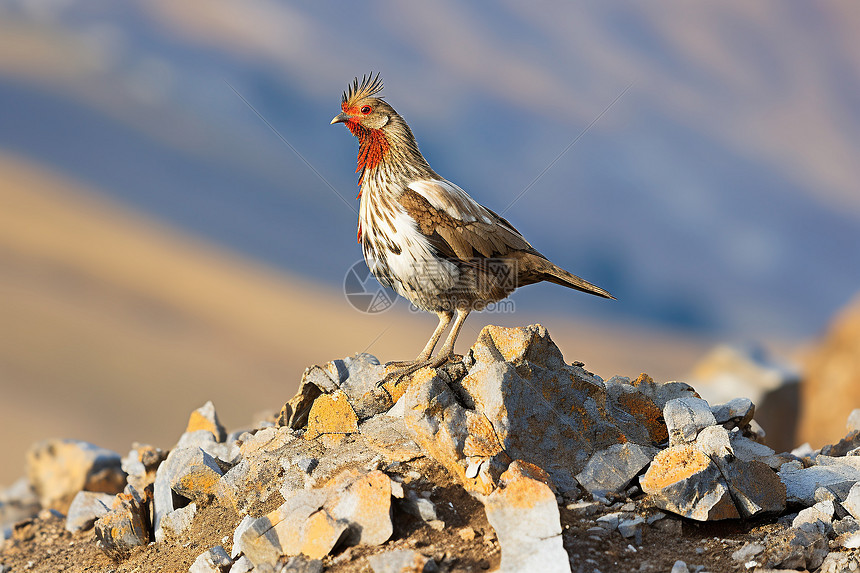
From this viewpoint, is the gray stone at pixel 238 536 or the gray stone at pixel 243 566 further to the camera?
the gray stone at pixel 238 536

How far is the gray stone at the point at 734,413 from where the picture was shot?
27.0 feet

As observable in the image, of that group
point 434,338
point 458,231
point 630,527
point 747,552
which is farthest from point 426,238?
point 747,552

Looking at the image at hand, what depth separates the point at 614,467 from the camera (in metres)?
6.30

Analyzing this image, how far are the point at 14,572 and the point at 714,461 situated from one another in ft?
26.4

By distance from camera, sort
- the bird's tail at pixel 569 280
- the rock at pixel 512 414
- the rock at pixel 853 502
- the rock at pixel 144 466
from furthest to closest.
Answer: the rock at pixel 144 466
the bird's tail at pixel 569 280
the rock at pixel 853 502
the rock at pixel 512 414

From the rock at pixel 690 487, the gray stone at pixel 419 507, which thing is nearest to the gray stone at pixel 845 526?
the rock at pixel 690 487

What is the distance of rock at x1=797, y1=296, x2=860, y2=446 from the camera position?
1689 cm

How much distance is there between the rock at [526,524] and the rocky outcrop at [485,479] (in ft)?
0.03

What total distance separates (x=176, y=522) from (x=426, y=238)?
393 centimetres

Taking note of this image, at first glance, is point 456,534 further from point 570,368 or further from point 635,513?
point 570,368

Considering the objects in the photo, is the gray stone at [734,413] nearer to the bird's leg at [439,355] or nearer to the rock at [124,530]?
the bird's leg at [439,355]

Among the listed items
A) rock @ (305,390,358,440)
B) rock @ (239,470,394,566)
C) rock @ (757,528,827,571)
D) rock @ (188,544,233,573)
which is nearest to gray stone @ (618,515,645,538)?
rock @ (757,528,827,571)

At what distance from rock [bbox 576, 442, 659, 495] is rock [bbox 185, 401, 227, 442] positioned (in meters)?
5.12

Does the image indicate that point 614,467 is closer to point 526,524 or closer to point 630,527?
point 630,527
